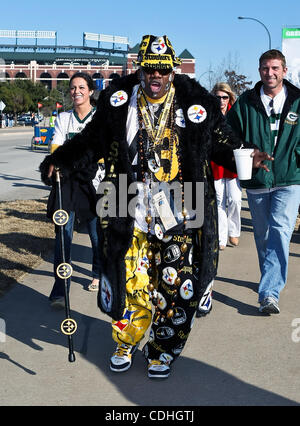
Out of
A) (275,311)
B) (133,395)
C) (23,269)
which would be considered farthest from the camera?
(23,269)

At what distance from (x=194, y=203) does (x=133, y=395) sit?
3.87ft

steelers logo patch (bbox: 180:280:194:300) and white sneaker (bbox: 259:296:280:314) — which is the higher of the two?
steelers logo patch (bbox: 180:280:194:300)

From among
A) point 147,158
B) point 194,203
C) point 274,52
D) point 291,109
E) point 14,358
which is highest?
point 274,52

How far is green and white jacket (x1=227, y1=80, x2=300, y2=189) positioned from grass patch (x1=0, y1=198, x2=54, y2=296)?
2.61 metres

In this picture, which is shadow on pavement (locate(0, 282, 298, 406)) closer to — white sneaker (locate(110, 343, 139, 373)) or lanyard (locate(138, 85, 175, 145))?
white sneaker (locate(110, 343, 139, 373))

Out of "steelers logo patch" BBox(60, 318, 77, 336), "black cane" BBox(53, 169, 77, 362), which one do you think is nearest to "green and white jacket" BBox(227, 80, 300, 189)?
"black cane" BBox(53, 169, 77, 362)

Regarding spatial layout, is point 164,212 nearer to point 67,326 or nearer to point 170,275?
point 170,275

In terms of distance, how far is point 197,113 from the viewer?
3.75 m

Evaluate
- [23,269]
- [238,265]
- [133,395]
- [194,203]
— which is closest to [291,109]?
[194,203]

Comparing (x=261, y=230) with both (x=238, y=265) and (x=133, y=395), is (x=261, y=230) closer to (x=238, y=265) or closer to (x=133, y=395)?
(x=238, y=265)

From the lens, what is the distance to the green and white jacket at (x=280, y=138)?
201 inches

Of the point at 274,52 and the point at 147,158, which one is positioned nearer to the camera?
the point at 147,158

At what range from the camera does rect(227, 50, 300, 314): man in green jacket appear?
16.7 feet

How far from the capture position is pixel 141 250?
386 cm
